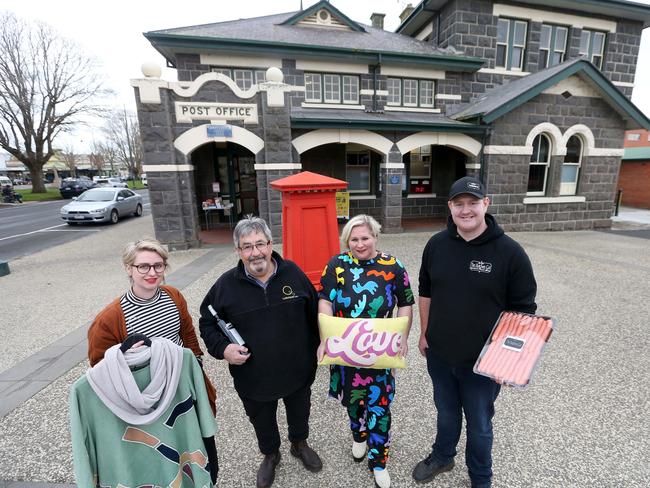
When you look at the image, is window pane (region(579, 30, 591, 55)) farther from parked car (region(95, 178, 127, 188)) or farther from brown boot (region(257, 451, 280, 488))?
parked car (region(95, 178, 127, 188))

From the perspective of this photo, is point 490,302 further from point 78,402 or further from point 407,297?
point 78,402

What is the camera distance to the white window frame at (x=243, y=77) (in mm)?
10623

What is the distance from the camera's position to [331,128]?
954 cm

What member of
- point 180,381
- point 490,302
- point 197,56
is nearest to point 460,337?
point 490,302


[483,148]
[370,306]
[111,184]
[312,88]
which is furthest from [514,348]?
[111,184]

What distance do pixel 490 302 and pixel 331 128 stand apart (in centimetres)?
849

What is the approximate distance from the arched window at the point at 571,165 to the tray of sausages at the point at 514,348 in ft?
38.6

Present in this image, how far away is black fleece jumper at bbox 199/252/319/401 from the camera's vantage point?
2.01 meters

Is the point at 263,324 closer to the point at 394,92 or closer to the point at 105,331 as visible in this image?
the point at 105,331

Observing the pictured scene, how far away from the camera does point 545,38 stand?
12680 millimetres

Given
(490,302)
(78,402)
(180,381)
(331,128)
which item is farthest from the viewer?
(331,128)

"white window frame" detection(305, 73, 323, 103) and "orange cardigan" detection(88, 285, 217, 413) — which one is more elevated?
"white window frame" detection(305, 73, 323, 103)

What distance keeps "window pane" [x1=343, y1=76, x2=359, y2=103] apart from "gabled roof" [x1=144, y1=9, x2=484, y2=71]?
2.20 feet

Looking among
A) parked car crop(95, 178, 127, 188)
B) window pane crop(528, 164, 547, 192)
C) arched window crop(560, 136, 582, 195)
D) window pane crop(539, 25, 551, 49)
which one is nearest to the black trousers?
window pane crop(528, 164, 547, 192)
